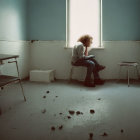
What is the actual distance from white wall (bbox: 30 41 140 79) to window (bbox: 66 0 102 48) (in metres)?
0.28

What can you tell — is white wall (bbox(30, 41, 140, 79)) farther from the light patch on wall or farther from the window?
the light patch on wall

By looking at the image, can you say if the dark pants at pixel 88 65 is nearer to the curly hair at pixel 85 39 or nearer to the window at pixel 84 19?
the curly hair at pixel 85 39

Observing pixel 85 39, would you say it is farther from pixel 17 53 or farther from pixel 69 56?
pixel 17 53

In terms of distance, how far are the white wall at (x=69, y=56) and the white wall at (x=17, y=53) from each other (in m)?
0.22

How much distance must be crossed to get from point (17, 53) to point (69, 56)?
1.29 metres

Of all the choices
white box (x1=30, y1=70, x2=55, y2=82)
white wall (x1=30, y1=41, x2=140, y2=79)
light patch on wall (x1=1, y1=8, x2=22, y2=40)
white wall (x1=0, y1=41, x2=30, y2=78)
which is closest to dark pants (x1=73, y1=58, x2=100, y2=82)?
white wall (x1=30, y1=41, x2=140, y2=79)

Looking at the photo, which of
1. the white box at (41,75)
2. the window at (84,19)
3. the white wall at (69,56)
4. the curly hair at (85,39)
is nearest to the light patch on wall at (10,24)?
the white wall at (69,56)

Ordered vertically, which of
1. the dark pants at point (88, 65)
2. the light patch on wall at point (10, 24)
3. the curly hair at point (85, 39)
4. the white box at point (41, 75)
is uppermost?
the light patch on wall at point (10, 24)

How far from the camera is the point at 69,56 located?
555cm

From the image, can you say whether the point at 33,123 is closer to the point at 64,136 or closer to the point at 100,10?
the point at 64,136

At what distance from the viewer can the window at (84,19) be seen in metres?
5.41

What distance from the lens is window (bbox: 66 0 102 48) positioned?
541 cm

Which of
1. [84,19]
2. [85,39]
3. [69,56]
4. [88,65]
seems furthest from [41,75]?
[84,19]

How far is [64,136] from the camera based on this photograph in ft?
7.32
